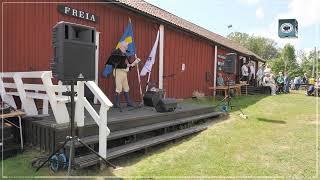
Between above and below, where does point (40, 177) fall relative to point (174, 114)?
below

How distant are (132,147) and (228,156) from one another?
1.72 m

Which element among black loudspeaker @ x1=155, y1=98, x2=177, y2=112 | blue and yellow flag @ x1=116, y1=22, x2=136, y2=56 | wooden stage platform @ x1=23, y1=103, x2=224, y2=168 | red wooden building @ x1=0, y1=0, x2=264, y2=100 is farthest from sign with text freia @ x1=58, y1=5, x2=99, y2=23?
black loudspeaker @ x1=155, y1=98, x2=177, y2=112

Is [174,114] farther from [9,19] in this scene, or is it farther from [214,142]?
[9,19]

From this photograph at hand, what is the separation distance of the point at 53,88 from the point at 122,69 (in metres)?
2.66

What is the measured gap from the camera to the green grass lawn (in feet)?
16.8

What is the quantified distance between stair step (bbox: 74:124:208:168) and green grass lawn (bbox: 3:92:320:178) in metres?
0.16

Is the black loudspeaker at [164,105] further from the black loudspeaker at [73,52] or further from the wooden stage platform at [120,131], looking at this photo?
the black loudspeaker at [73,52]

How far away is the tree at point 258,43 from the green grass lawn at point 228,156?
58566 mm

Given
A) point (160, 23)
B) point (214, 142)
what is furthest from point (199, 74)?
point (214, 142)

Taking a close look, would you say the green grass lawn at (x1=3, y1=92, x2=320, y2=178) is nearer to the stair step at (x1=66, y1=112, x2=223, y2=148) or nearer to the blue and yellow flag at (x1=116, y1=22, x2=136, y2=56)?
the stair step at (x1=66, y1=112, x2=223, y2=148)

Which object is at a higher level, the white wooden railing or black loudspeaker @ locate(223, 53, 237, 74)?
black loudspeaker @ locate(223, 53, 237, 74)

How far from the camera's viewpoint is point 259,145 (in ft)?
22.5

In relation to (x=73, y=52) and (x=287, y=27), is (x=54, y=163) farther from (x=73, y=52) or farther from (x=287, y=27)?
(x=287, y=27)

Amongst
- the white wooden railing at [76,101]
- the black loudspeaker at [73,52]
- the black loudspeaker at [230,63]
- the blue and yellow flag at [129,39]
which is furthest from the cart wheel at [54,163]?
the black loudspeaker at [230,63]
